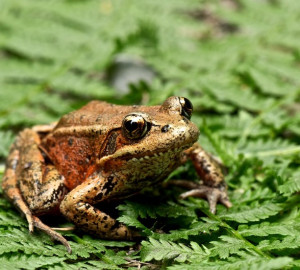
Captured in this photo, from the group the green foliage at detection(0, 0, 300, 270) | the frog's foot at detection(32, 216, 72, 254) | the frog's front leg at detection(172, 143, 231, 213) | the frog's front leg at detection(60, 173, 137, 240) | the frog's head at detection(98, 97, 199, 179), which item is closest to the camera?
the green foliage at detection(0, 0, 300, 270)

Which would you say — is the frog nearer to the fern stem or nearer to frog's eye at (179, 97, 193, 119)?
frog's eye at (179, 97, 193, 119)

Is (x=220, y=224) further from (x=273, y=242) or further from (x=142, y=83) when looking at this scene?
(x=142, y=83)

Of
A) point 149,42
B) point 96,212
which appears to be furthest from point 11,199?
point 149,42

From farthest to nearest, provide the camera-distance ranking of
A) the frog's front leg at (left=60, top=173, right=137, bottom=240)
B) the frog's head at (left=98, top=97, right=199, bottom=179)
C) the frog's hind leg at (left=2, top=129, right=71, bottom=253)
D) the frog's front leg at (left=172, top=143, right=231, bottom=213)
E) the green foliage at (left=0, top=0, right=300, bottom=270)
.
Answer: the frog's front leg at (left=172, top=143, right=231, bottom=213), the frog's hind leg at (left=2, top=129, right=71, bottom=253), the frog's front leg at (left=60, top=173, right=137, bottom=240), the frog's head at (left=98, top=97, right=199, bottom=179), the green foliage at (left=0, top=0, right=300, bottom=270)

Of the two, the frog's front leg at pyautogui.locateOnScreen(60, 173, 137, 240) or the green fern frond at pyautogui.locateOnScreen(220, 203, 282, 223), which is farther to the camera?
the frog's front leg at pyautogui.locateOnScreen(60, 173, 137, 240)

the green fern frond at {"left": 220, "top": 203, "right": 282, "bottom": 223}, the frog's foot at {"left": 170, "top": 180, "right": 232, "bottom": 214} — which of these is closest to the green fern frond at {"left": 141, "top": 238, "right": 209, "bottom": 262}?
the green fern frond at {"left": 220, "top": 203, "right": 282, "bottom": 223}

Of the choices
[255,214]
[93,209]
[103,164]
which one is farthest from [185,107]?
[93,209]

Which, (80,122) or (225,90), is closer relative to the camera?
(80,122)
